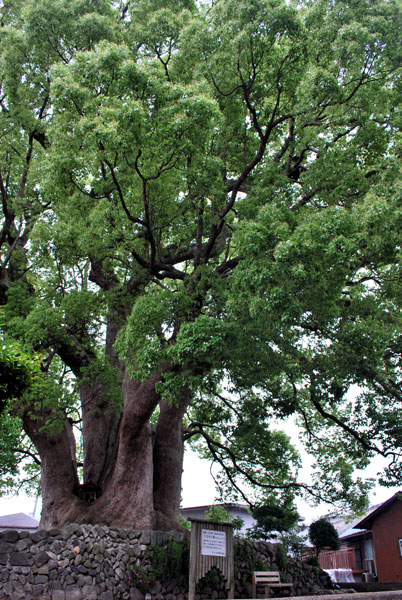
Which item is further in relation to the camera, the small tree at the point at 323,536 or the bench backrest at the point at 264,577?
the small tree at the point at 323,536

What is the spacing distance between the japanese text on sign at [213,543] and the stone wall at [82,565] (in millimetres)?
900

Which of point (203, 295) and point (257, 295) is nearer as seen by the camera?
point (257, 295)

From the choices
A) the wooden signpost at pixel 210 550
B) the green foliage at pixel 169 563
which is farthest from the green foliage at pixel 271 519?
the wooden signpost at pixel 210 550

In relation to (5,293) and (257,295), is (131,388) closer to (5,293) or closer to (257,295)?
(5,293)

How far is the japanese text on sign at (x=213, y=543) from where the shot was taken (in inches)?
284

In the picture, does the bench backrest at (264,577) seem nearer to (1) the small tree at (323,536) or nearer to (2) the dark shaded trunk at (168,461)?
(2) the dark shaded trunk at (168,461)

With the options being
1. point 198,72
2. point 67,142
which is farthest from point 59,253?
point 198,72

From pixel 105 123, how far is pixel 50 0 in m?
4.32

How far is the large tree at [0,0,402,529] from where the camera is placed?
21.5ft

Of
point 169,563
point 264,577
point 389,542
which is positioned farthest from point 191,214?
point 389,542

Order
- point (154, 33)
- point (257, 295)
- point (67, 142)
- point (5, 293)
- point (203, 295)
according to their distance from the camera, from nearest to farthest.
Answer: point (257, 295), point (67, 142), point (203, 295), point (154, 33), point (5, 293)

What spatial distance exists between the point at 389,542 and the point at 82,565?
1565 cm

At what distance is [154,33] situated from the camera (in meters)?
8.60

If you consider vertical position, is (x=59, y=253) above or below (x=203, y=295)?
above
